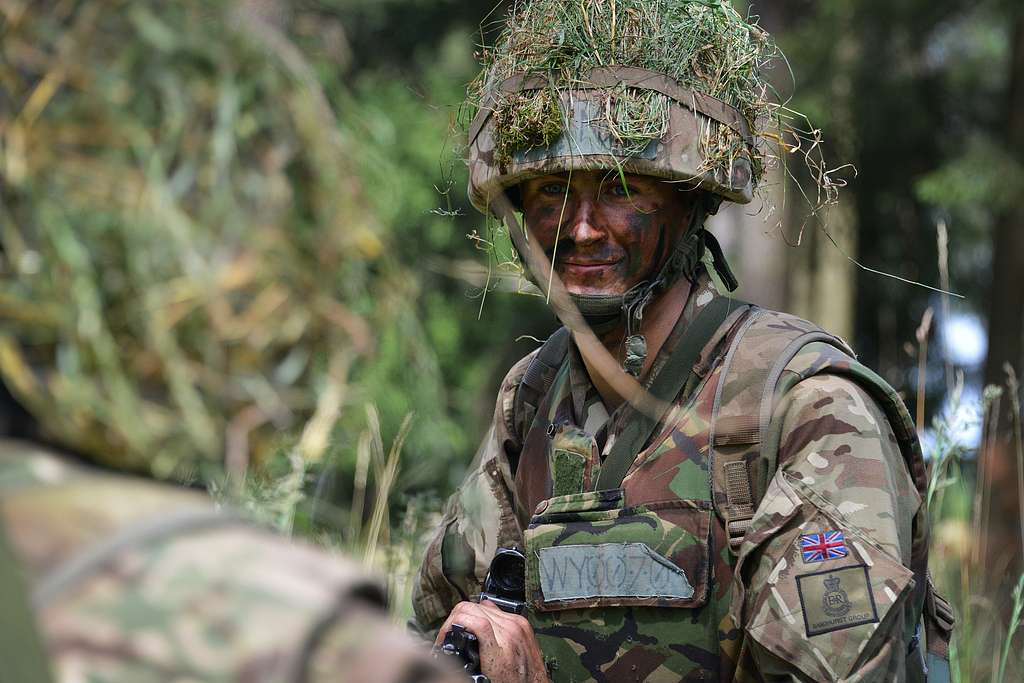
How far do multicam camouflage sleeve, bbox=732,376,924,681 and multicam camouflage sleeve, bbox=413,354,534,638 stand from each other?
0.86 m

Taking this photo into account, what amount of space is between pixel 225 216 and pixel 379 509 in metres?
1.97

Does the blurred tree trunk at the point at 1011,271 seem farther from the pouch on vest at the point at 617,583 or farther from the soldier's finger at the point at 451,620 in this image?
the soldier's finger at the point at 451,620

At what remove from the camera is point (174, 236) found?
5.22 m

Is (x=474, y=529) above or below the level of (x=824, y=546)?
below

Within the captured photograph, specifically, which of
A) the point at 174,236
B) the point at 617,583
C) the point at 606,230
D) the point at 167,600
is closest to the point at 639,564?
the point at 617,583

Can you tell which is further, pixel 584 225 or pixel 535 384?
pixel 535 384

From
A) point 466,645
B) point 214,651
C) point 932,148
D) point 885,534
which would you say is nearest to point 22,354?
point 466,645

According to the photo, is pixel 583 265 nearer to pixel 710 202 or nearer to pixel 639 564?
pixel 710 202

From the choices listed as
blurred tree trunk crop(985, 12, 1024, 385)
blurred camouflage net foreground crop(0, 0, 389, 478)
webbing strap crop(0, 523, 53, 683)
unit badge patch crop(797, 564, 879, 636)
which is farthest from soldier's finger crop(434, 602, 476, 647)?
blurred tree trunk crop(985, 12, 1024, 385)

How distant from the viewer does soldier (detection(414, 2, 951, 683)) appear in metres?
2.65

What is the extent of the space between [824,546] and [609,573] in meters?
0.55

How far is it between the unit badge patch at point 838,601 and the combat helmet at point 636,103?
0.89m

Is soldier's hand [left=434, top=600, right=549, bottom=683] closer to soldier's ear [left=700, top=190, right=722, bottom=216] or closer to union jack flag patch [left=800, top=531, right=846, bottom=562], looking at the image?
union jack flag patch [left=800, top=531, right=846, bottom=562]

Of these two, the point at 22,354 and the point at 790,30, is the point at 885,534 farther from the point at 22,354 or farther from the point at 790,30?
the point at 790,30
